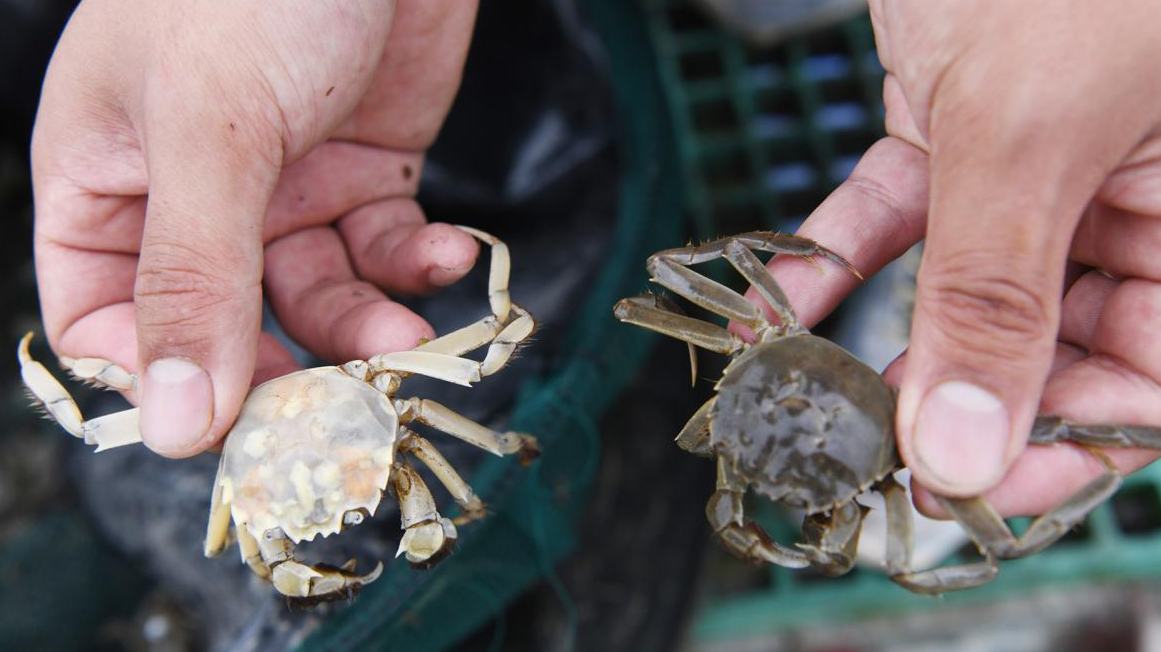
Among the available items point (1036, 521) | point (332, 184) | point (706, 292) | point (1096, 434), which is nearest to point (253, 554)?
point (332, 184)

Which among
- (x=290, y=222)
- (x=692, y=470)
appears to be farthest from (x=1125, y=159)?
(x=290, y=222)

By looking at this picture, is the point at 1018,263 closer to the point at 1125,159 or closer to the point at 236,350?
the point at 1125,159

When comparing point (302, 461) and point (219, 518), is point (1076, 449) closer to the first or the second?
point (302, 461)

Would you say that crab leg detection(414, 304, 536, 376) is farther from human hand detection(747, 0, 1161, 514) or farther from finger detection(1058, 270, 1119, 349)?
finger detection(1058, 270, 1119, 349)

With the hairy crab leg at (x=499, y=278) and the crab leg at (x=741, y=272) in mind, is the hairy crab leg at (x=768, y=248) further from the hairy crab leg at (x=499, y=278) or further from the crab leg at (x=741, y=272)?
the hairy crab leg at (x=499, y=278)

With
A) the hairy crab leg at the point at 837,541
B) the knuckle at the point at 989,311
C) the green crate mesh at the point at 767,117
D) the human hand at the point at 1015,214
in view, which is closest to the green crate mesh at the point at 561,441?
the green crate mesh at the point at 767,117

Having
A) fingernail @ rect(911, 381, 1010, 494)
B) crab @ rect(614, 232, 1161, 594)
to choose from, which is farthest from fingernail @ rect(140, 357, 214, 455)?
fingernail @ rect(911, 381, 1010, 494)

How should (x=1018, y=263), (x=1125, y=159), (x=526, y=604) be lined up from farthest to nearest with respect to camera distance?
1. (x=526, y=604)
2. (x=1125, y=159)
3. (x=1018, y=263)

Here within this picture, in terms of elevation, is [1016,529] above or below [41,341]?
below
